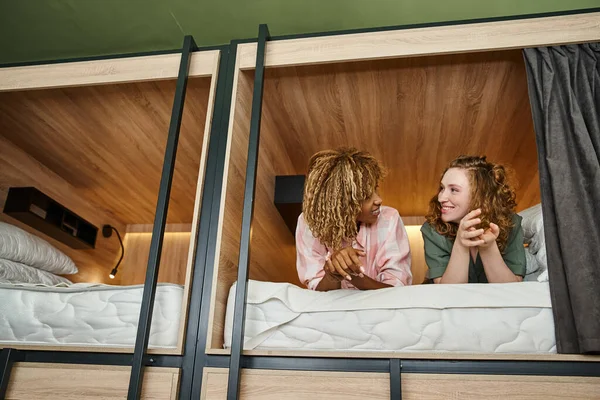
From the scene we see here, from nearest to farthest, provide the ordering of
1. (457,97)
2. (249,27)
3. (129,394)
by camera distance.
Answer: (129,394)
(457,97)
(249,27)

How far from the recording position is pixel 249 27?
262 cm

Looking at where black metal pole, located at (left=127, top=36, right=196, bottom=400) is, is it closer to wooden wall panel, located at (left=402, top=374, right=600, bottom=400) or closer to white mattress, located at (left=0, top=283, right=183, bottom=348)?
white mattress, located at (left=0, top=283, right=183, bottom=348)

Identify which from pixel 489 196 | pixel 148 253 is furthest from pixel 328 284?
pixel 148 253

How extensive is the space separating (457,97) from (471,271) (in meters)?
0.70

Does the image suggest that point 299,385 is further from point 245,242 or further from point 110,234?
point 110,234

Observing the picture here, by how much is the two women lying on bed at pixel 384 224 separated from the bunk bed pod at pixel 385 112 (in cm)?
25

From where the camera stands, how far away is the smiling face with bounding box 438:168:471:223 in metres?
1.86

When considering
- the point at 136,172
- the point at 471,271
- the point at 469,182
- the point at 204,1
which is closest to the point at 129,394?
the point at 471,271

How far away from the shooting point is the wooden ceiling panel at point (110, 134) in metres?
2.16

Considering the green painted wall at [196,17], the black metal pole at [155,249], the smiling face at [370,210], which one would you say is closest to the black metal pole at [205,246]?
the black metal pole at [155,249]

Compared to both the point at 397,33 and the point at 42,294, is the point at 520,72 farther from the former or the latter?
the point at 42,294

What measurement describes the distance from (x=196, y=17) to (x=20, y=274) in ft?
4.57

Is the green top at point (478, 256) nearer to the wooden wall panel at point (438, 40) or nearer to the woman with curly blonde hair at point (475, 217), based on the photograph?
the woman with curly blonde hair at point (475, 217)

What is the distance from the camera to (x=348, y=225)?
1790mm
